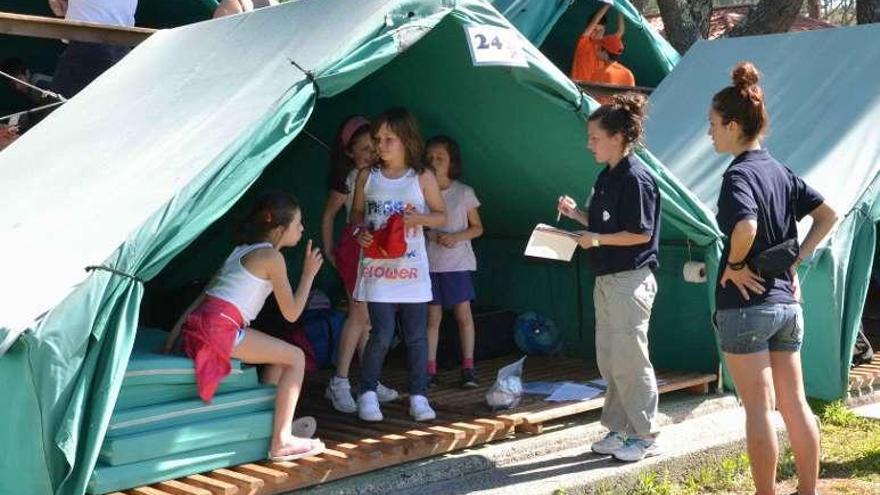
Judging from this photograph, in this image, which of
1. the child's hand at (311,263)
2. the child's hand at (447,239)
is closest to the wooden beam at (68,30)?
the child's hand at (447,239)

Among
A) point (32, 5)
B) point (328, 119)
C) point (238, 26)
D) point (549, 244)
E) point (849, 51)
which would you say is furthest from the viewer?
point (32, 5)

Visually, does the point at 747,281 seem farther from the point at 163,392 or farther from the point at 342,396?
the point at 163,392

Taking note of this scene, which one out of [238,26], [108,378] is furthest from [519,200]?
[108,378]

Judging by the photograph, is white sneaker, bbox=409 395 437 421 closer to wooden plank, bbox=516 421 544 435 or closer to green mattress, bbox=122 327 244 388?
wooden plank, bbox=516 421 544 435

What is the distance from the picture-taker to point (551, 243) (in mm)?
4875

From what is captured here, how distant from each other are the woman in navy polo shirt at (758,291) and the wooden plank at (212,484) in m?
1.85

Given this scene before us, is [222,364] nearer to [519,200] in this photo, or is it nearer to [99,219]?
[99,219]

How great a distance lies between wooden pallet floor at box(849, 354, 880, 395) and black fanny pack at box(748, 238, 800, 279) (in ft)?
8.19

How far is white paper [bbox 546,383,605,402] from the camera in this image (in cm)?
566

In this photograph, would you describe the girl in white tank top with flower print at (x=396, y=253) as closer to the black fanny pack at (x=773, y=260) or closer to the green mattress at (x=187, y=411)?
the green mattress at (x=187, y=411)

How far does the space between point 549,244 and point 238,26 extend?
82.1 inches

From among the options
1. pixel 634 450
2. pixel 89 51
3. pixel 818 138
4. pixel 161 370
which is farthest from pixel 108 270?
pixel 818 138

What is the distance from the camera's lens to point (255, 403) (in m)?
4.68

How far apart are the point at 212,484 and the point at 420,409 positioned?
1.20 m
